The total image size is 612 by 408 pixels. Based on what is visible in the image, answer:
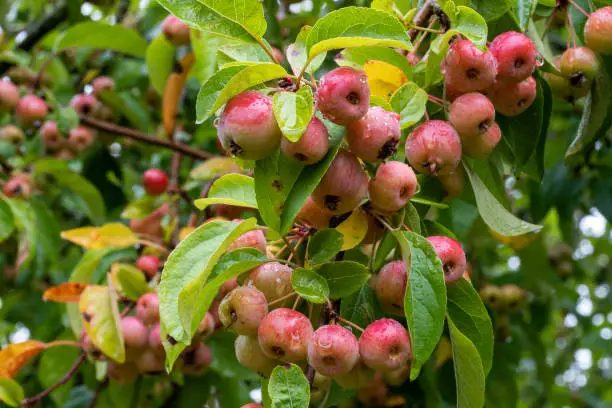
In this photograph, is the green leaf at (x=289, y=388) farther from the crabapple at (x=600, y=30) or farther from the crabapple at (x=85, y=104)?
the crabapple at (x=85, y=104)

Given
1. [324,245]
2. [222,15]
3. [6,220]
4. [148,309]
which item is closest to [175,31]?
[6,220]

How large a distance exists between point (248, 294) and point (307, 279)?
86mm

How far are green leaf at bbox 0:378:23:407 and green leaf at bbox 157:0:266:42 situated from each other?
1.00 metres

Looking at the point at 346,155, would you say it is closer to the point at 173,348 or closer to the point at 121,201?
the point at 173,348

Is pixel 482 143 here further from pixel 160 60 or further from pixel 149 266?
pixel 160 60

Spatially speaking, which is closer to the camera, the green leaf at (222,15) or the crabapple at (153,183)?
the green leaf at (222,15)

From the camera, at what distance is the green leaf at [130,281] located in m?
1.67

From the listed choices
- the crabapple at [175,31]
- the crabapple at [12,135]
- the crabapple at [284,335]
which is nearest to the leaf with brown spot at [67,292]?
the crabapple at [284,335]

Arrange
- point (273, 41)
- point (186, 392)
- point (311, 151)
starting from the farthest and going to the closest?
1. point (273, 41)
2. point (186, 392)
3. point (311, 151)

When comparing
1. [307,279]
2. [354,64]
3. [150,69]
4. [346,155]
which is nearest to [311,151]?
[346,155]

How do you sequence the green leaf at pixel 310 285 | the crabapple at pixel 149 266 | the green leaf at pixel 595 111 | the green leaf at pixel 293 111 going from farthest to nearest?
the crabapple at pixel 149 266
the green leaf at pixel 595 111
the green leaf at pixel 310 285
the green leaf at pixel 293 111

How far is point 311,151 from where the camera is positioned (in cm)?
90

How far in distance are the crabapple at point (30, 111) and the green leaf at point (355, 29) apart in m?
1.75

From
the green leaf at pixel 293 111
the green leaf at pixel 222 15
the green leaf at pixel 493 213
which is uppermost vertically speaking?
the green leaf at pixel 222 15
